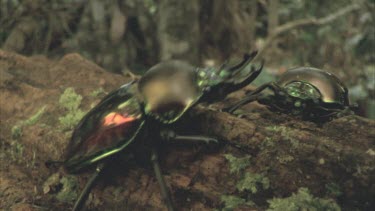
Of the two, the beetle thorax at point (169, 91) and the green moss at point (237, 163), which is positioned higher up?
the beetle thorax at point (169, 91)

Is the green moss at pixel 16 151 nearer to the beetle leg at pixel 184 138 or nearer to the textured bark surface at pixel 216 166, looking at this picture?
the textured bark surface at pixel 216 166

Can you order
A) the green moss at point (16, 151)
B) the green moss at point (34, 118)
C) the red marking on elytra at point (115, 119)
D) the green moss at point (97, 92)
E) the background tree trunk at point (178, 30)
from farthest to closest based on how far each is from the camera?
the background tree trunk at point (178, 30)
the green moss at point (97, 92)
the green moss at point (34, 118)
the green moss at point (16, 151)
the red marking on elytra at point (115, 119)

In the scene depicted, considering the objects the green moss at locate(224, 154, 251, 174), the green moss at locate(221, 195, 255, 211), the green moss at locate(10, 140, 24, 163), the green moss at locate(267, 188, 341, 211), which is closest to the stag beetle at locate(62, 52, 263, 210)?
the green moss at locate(224, 154, 251, 174)

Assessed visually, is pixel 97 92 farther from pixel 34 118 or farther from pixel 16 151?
pixel 16 151

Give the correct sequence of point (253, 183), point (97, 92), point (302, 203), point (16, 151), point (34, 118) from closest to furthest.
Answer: point (302, 203)
point (253, 183)
point (16, 151)
point (34, 118)
point (97, 92)

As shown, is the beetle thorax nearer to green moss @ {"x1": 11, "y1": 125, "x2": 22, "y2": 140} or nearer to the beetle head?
the beetle head

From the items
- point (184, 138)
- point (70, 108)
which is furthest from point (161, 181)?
point (70, 108)

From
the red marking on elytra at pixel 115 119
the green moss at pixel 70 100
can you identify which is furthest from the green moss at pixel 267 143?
the green moss at pixel 70 100
